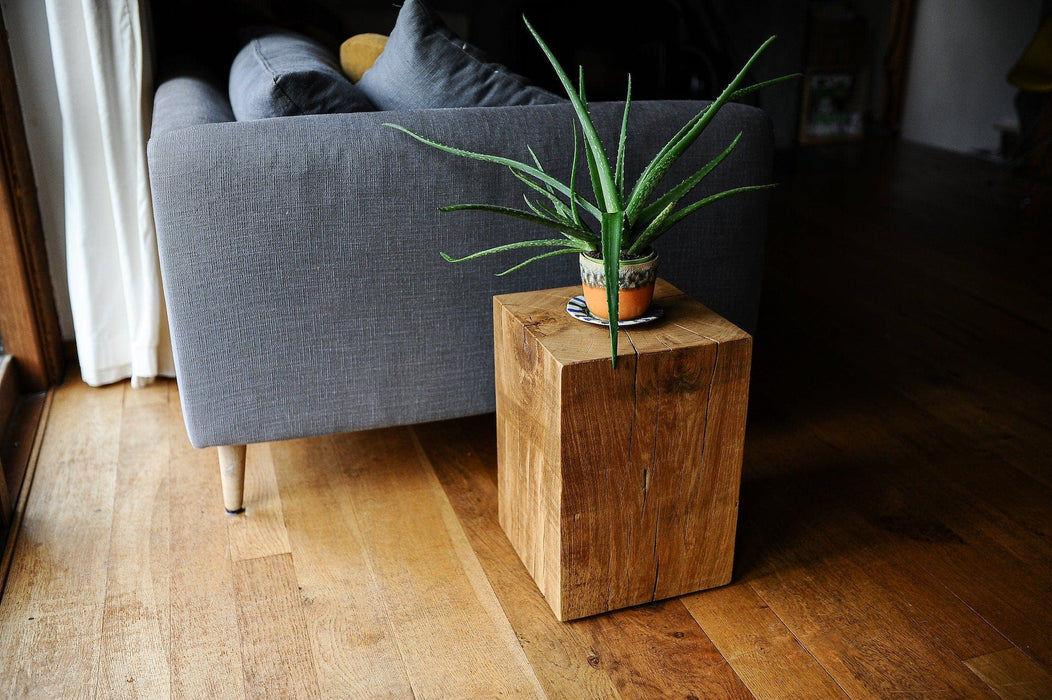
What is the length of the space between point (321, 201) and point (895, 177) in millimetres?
3342

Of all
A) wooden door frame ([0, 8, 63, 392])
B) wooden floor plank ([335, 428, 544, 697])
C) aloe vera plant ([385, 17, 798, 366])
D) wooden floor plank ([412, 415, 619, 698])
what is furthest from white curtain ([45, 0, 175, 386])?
aloe vera plant ([385, 17, 798, 366])

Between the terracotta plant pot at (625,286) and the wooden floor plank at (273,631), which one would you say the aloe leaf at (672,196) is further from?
the wooden floor plank at (273,631)

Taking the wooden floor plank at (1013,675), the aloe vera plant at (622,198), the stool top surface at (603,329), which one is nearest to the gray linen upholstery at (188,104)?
the aloe vera plant at (622,198)

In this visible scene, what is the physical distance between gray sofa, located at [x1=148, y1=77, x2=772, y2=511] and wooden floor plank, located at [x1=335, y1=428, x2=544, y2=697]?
18 cm

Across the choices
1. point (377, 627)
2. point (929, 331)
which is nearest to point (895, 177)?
point (929, 331)

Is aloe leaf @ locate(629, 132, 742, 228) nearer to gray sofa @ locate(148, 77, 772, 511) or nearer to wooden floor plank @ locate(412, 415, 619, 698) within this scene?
gray sofa @ locate(148, 77, 772, 511)

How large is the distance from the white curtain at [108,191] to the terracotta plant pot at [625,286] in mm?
1095

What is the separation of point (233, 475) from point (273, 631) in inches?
14.1

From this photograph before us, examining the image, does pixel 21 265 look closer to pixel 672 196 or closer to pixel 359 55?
pixel 359 55

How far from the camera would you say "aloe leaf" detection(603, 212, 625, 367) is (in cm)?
118

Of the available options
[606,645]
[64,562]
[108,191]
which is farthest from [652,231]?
[108,191]

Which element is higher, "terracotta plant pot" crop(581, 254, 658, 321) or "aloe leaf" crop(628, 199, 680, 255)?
"aloe leaf" crop(628, 199, 680, 255)

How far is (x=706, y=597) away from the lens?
142 cm

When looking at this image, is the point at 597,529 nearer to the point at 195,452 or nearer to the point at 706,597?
the point at 706,597
